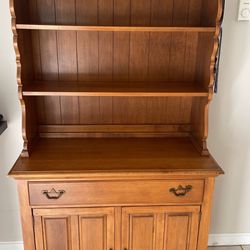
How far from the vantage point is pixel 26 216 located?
1.64 meters

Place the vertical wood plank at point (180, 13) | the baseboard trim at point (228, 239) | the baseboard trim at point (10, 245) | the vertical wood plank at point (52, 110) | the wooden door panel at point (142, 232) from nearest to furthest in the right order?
1. the wooden door panel at point (142, 232)
2. the vertical wood plank at point (180, 13)
3. the vertical wood plank at point (52, 110)
4. the baseboard trim at point (10, 245)
5. the baseboard trim at point (228, 239)

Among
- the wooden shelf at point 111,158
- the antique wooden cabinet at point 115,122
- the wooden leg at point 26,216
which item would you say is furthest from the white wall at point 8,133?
the wooden leg at point 26,216

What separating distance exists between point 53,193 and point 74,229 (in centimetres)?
24

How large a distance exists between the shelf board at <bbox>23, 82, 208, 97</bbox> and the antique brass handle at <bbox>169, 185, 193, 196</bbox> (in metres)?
0.49

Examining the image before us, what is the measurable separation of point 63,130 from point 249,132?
1.23 m

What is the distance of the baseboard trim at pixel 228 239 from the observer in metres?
2.37

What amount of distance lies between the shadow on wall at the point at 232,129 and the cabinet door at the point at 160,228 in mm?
616

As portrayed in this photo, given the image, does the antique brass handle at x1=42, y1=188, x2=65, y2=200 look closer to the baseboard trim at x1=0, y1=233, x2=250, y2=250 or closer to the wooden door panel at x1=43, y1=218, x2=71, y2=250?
the wooden door panel at x1=43, y1=218, x2=71, y2=250

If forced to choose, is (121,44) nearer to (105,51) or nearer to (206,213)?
(105,51)

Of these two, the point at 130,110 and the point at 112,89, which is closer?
the point at 112,89

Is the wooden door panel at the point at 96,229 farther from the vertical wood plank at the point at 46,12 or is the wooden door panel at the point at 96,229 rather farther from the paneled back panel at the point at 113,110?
the vertical wood plank at the point at 46,12

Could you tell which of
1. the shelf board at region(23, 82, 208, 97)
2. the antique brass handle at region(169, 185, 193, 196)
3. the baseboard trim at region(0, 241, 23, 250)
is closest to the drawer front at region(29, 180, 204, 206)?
the antique brass handle at region(169, 185, 193, 196)

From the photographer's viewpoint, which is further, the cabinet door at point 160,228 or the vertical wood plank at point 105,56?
the vertical wood plank at point 105,56

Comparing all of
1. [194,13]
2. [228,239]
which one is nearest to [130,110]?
[194,13]
